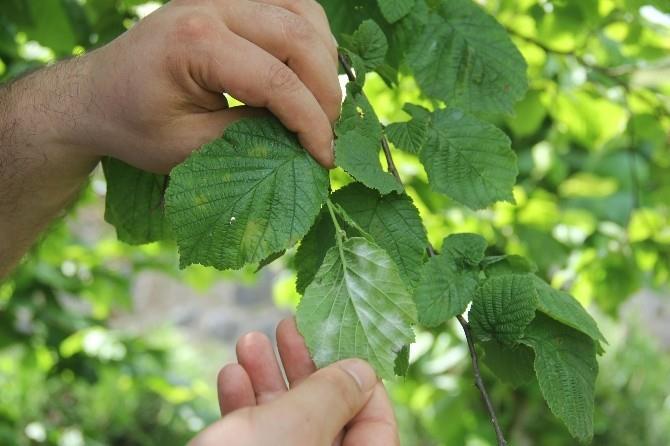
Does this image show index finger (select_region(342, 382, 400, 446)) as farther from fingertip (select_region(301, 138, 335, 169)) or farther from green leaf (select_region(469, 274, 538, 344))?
fingertip (select_region(301, 138, 335, 169))

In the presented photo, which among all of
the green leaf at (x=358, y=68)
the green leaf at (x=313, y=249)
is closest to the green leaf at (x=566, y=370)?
the green leaf at (x=313, y=249)

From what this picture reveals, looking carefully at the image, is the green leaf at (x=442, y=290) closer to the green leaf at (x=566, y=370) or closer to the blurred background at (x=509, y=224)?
the green leaf at (x=566, y=370)

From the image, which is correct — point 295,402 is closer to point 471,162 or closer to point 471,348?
point 471,348

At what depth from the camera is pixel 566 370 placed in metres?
0.86

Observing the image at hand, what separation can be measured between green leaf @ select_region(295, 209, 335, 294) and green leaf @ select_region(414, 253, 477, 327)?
109mm

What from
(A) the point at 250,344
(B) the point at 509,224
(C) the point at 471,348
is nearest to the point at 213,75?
(A) the point at 250,344

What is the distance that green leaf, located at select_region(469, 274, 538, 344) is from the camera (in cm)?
86

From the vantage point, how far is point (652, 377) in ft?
17.7

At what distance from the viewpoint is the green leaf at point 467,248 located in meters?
0.96

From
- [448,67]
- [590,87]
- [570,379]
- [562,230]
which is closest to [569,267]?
[562,230]

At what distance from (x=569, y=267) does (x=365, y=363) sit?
1.91m

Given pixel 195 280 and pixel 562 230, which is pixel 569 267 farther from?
pixel 195 280

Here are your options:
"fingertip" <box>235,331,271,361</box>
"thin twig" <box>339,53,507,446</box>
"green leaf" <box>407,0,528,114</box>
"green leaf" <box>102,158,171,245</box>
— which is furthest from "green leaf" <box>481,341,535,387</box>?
"green leaf" <box>102,158,171,245</box>

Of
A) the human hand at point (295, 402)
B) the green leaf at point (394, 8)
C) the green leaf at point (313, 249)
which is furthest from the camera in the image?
the green leaf at point (394, 8)
